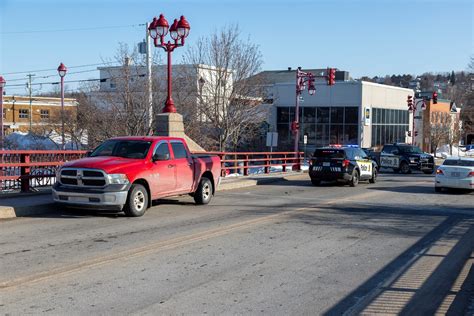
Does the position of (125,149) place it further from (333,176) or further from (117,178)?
(333,176)

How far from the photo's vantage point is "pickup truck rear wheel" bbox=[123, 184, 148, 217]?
11.8 meters

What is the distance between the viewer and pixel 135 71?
100ft

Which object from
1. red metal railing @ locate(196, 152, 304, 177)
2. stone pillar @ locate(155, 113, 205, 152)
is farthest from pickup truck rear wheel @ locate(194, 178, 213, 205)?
red metal railing @ locate(196, 152, 304, 177)

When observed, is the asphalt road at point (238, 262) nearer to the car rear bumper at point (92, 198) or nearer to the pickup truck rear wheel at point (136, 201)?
the pickup truck rear wheel at point (136, 201)

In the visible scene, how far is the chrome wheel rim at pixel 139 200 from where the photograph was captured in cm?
1191

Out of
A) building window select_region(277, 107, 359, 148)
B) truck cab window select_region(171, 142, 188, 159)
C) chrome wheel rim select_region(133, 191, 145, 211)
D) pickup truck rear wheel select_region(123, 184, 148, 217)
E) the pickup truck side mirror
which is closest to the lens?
pickup truck rear wheel select_region(123, 184, 148, 217)

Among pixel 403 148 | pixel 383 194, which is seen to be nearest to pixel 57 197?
pixel 383 194

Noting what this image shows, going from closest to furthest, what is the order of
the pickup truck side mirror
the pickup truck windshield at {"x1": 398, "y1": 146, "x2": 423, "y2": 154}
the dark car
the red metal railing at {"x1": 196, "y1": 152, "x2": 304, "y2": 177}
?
1. the pickup truck side mirror
2. the red metal railing at {"x1": 196, "y1": 152, "x2": 304, "y2": 177}
3. the dark car
4. the pickup truck windshield at {"x1": 398, "y1": 146, "x2": 423, "y2": 154}

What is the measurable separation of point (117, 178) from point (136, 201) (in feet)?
2.53

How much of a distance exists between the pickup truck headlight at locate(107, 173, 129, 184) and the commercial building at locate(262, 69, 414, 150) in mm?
47033

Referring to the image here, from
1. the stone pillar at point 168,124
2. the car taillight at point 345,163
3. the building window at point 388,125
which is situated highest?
the building window at point 388,125

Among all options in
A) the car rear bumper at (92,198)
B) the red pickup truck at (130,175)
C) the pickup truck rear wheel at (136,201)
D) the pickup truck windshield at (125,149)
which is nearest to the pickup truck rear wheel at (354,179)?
the red pickup truck at (130,175)

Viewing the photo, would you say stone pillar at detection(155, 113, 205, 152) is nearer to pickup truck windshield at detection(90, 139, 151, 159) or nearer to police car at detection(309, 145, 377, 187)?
pickup truck windshield at detection(90, 139, 151, 159)

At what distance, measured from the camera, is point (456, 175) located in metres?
19.8
